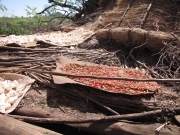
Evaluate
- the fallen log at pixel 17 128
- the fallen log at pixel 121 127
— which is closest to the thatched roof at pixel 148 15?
the fallen log at pixel 121 127

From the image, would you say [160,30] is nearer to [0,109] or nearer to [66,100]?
[66,100]

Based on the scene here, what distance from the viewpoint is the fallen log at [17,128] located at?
2.37 meters

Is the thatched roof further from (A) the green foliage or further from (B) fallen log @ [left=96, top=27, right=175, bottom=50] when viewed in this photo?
(A) the green foliage

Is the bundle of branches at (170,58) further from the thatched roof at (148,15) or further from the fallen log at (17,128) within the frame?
the fallen log at (17,128)

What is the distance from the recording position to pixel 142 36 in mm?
4309

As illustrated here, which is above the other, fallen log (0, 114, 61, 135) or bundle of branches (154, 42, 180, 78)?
bundle of branches (154, 42, 180, 78)

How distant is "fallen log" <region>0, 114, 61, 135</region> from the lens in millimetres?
2365

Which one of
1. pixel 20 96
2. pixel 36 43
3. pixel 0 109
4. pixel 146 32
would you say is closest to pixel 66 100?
pixel 20 96

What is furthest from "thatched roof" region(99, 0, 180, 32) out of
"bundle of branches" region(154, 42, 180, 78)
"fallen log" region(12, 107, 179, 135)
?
"fallen log" region(12, 107, 179, 135)

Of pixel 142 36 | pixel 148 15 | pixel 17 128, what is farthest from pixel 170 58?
pixel 17 128

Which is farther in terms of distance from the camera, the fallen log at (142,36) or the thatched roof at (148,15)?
the thatched roof at (148,15)

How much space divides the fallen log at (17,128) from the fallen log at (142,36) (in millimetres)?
2973

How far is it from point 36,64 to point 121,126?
7.82 feet

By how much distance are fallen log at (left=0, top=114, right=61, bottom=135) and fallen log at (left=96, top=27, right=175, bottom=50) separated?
9.75 ft
